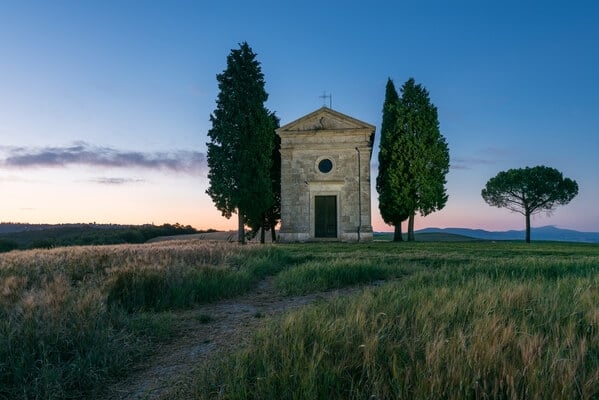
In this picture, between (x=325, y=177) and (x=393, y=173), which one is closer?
(x=325, y=177)

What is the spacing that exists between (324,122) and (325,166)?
10.2 feet

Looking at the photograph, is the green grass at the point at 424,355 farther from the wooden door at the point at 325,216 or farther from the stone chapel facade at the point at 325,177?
the wooden door at the point at 325,216

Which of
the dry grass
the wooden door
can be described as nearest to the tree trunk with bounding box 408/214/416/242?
the wooden door

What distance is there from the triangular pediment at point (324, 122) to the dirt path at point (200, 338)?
1899 centimetres

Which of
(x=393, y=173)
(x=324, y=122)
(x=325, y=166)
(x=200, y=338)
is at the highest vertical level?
(x=324, y=122)

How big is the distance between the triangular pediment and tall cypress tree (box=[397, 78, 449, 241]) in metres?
5.26

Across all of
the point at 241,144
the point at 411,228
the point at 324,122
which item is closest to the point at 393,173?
the point at 411,228

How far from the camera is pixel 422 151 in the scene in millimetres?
29562

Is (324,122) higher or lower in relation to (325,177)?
higher

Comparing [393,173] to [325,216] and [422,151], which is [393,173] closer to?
[422,151]

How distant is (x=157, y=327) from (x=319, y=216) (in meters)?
21.3

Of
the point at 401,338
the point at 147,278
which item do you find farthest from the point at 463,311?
the point at 147,278

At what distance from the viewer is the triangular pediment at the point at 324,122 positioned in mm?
26625

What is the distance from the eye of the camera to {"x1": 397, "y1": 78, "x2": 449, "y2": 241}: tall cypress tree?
29.2 meters
